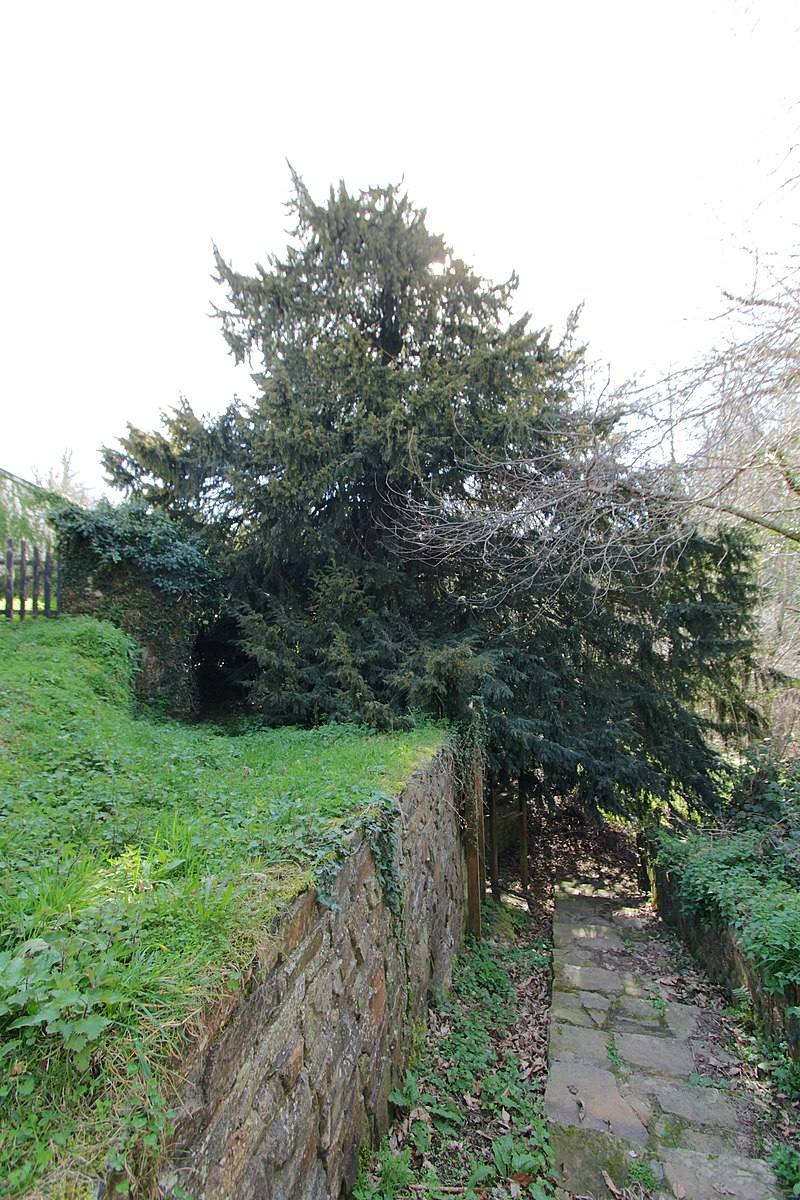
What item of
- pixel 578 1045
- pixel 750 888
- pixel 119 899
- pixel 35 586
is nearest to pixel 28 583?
pixel 35 586

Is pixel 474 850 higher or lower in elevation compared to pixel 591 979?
higher

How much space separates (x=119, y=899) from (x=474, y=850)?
202 inches

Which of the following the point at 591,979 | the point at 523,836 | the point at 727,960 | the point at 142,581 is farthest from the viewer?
the point at 523,836

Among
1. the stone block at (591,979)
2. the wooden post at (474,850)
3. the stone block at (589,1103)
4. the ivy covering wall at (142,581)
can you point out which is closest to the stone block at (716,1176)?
the stone block at (589,1103)

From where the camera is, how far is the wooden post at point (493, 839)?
744 centimetres

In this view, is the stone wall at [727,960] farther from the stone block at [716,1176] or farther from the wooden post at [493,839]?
the wooden post at [493,839]

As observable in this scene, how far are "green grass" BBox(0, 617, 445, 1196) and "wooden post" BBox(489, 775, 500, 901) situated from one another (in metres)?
3.85

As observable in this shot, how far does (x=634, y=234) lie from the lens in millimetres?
5035

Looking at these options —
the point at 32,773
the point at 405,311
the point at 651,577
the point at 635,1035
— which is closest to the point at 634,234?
the point at 405,311

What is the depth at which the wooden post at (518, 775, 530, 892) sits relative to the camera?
7.80 meters

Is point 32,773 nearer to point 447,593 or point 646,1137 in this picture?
point 646,1137

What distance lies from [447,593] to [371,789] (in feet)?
14.9

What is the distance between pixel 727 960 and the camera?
4543mm

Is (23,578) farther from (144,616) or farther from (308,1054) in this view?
(308,1054)
